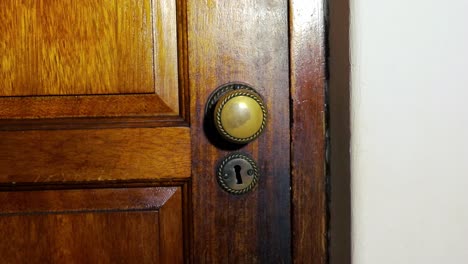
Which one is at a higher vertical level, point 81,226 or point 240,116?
point 240,116

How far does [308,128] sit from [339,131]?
0.04 m

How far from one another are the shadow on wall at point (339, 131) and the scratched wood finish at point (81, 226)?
194mm

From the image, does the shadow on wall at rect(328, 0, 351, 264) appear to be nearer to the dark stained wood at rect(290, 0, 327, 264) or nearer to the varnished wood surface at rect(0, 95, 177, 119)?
the dark stained wood at rect(290, 0, 327, 264)

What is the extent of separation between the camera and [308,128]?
2.05ft

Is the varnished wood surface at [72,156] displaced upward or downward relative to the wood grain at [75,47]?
downward

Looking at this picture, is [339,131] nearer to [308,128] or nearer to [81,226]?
[308,128]

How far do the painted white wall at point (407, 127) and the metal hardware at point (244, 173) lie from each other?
12cm

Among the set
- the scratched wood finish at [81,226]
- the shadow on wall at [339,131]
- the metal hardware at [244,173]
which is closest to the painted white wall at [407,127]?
the shadow on wall at [339,131]

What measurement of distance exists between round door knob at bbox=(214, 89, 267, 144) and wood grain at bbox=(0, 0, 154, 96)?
0.10m

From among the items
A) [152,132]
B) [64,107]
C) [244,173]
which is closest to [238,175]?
[244,173]

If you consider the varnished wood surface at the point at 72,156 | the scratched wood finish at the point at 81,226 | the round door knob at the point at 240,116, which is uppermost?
the round door knob at the point at 240,116

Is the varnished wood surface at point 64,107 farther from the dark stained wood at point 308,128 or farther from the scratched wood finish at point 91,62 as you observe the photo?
the dark stained wood at point 308,128

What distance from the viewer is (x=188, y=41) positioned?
63 centimetres

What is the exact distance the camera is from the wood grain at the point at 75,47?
0.62 m
